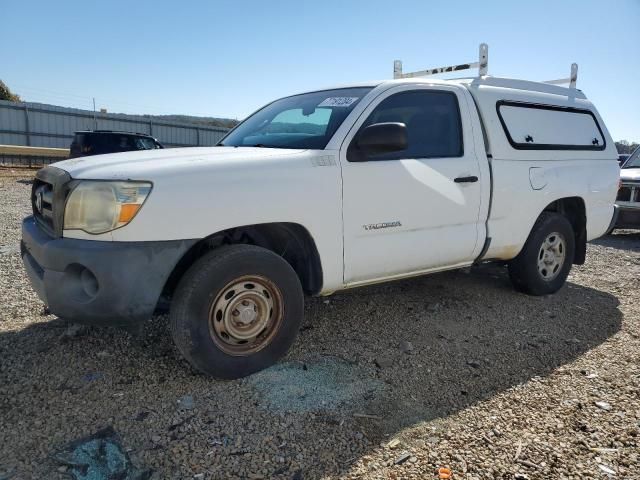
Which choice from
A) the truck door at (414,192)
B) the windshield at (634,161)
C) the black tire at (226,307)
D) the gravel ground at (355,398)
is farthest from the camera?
the windshield at (634,161)

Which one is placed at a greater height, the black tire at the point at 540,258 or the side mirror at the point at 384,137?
the side mirror at the point at 384,137

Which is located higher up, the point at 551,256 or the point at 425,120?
the point at 425,120

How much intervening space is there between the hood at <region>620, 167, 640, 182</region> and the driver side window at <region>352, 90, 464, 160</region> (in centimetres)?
604

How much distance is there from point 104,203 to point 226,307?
0.90 metres

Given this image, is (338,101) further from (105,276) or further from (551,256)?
(551,256)

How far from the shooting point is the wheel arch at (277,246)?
3.03m

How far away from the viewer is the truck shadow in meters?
2.52

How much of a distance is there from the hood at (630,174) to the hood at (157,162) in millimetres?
7565

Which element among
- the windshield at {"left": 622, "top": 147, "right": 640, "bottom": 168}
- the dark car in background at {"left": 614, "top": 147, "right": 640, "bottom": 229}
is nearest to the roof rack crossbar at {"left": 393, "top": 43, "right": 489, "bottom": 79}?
the dark car in background at {"left": 614, "top": 147, "right": 640, "bottom": 229}

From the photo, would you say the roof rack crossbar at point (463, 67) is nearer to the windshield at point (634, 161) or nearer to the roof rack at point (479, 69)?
the roof rack at point (479, 69)

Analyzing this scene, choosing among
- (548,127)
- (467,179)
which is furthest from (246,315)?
(548,127)

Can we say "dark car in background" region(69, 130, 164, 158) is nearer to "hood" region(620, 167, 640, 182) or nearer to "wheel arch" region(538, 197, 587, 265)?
"wheel arch" region(538, 197, 587, 265)

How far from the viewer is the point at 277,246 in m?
3.35

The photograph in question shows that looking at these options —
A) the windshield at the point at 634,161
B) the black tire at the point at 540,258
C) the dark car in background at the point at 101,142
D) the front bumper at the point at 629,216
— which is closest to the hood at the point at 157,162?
the black tire at the point at 540,258
